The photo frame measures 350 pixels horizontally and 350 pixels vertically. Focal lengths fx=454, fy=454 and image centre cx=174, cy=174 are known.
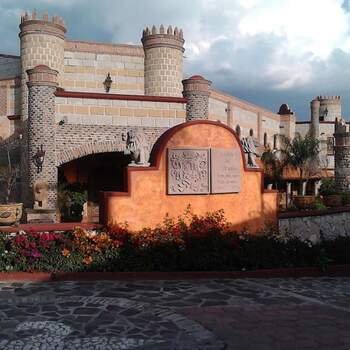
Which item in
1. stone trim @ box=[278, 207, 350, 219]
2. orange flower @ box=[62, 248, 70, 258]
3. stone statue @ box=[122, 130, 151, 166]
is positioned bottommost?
orange flower @ box=[62, 248, 70, 258]

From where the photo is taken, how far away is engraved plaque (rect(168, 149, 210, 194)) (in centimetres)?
891

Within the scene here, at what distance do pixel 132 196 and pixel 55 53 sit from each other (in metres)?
16.3

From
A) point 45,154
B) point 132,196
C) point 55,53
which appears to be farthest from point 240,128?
point 132,196

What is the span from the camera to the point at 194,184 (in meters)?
9.08

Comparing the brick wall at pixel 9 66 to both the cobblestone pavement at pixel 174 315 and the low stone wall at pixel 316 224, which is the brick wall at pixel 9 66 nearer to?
the low stone wall at pixel 316 224

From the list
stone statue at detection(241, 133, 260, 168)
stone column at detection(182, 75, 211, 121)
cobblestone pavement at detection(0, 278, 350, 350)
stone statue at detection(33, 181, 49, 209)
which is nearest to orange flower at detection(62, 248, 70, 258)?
Answer: cobblestone pavement at detection(0, 278, 350, 350)

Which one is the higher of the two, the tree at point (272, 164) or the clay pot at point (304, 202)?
the tree at point (272, 164)

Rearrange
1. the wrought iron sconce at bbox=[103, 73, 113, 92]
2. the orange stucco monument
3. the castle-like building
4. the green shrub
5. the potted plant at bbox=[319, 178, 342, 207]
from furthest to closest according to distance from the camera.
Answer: the wrought iron sconce at bbox=[103, 73, 113, 92] → the green shrub → the castle-like building → the potted plant at bbox=[319, 178, 342, 207] → the orange stucco monument

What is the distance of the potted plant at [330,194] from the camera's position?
1658 centimetres

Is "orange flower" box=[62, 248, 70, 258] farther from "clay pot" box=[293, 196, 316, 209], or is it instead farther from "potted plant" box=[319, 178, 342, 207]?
"potted plant" box=[319, 178, 342, 207]

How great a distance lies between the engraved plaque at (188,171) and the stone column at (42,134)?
375 inches

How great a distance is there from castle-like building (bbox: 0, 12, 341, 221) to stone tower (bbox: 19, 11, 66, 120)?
5cm

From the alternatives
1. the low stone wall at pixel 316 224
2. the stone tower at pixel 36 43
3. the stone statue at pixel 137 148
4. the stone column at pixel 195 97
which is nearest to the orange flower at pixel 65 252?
the stone statue at pixel 137 148

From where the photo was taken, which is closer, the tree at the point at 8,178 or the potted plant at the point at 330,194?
the potted plant at the point at 330,194
